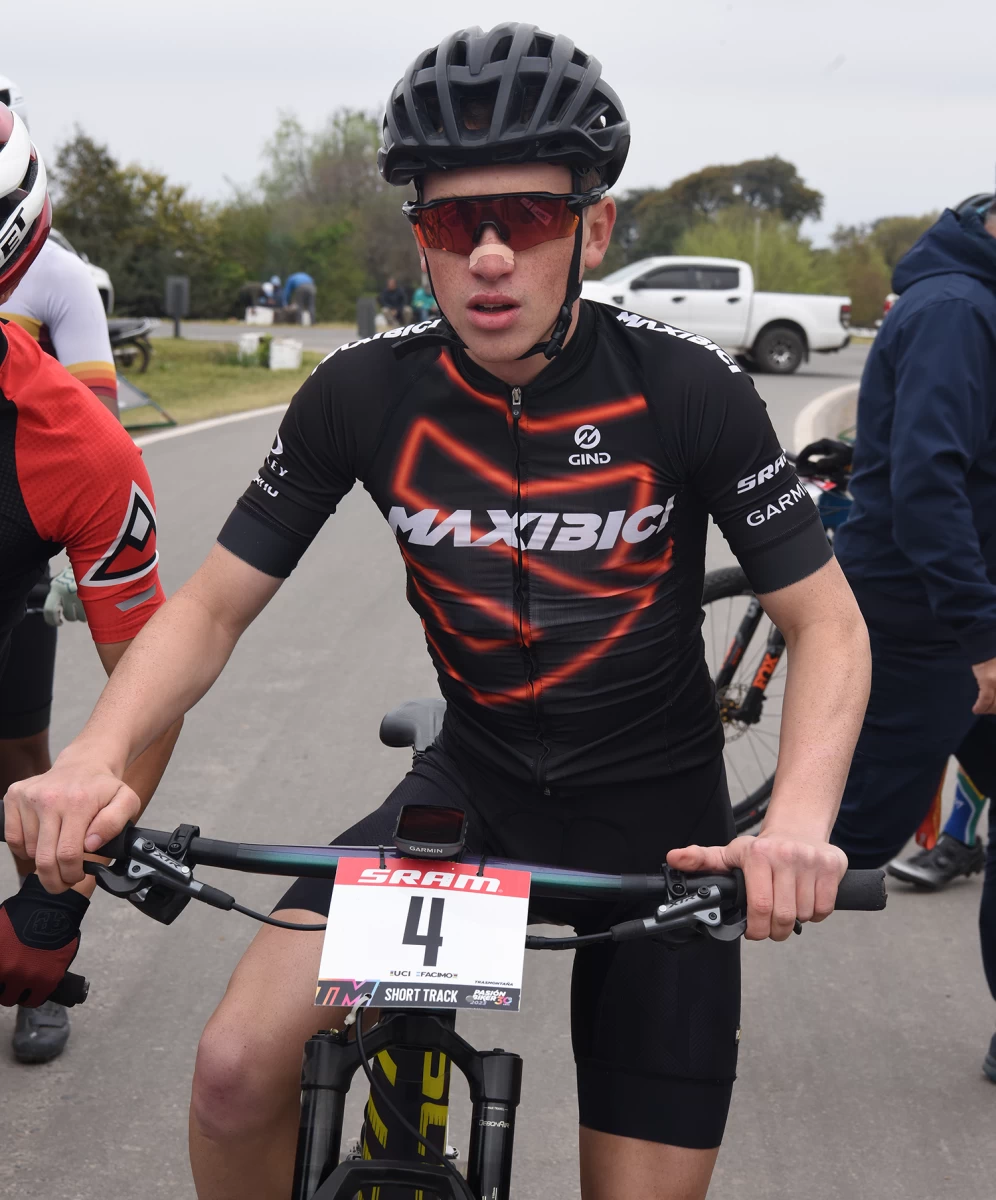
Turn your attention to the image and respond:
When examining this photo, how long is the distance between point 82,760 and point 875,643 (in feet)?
8.42

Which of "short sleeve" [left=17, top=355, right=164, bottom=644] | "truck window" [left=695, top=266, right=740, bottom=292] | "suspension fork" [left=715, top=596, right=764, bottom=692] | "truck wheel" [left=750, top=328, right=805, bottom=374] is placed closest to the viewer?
"short sleeve" [left=17, top=355, right=164, bottom=644]

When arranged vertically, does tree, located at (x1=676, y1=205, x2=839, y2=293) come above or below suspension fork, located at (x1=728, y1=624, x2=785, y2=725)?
below

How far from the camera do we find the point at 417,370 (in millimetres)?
2740

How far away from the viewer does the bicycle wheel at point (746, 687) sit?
18.9ft

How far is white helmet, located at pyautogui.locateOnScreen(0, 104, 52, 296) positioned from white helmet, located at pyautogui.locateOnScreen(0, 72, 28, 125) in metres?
0.99

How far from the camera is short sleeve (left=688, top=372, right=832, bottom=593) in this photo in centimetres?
258

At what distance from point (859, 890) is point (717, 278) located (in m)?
27.9

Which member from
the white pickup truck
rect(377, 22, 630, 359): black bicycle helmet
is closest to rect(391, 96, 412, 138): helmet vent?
rect(377, 22, 630, 359): black bicycle helmet

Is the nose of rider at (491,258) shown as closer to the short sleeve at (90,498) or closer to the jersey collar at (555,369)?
the jersey collar at (555,369)

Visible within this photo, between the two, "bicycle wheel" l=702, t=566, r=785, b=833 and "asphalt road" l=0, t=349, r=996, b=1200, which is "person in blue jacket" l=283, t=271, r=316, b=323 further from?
"bicycle wheel" l=702, t=566, r=785, b=833

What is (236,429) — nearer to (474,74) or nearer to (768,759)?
(768,759)

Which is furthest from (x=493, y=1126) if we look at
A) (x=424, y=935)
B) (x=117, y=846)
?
(x=117, y=846)

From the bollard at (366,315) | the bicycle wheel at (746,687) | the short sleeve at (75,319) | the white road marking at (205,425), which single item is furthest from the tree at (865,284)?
the short sleeve at (75,319)

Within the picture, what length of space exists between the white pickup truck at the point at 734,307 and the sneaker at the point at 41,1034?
81.7 ft
